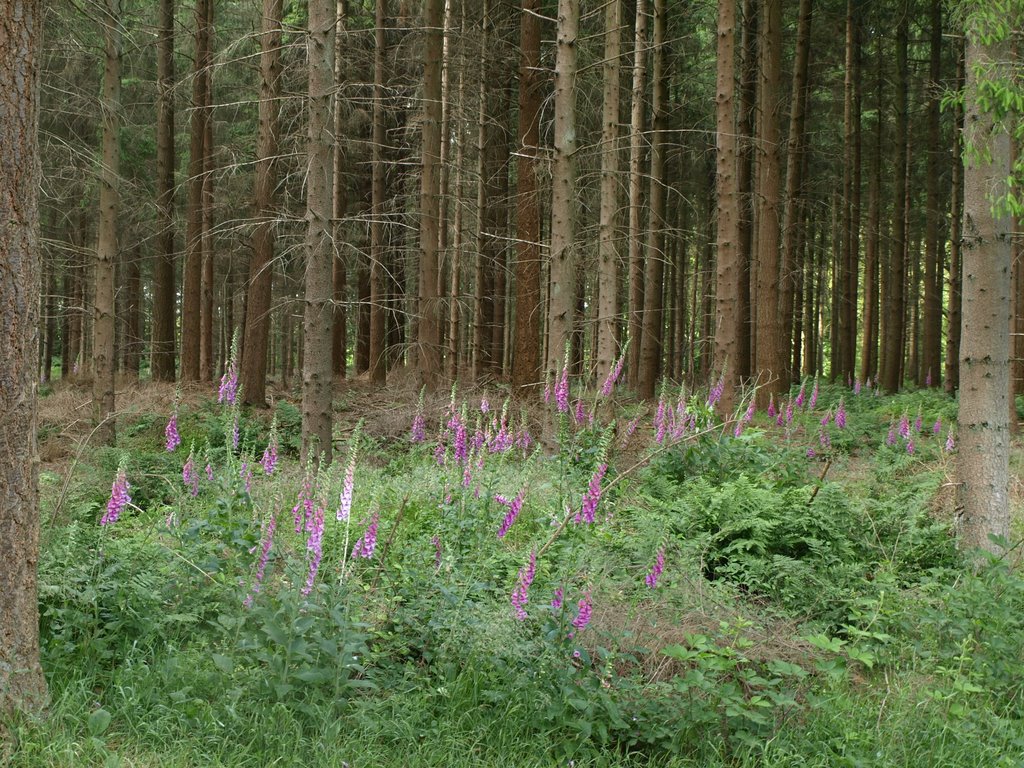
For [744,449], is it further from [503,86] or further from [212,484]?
[503,86]

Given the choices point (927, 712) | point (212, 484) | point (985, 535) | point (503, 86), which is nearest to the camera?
point (927, 712)

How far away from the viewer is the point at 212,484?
5.28 m

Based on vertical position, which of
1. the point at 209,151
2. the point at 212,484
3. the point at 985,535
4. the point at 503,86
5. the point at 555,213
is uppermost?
the point at 503,86

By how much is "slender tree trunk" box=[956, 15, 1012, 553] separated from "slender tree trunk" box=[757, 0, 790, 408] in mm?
7543

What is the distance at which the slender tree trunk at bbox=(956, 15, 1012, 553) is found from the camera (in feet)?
20.3

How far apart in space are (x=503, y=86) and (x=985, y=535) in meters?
15.6

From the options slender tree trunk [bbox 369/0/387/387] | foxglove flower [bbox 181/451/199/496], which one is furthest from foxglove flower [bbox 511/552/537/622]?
slender tree trunk [bbox 369/0/387/387]

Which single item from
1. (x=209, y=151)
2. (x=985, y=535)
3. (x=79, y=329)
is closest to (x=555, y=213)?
(x=985, y=535)

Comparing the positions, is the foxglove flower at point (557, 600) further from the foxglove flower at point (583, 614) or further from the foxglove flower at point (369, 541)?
the foxglove flower at point (369, 541)

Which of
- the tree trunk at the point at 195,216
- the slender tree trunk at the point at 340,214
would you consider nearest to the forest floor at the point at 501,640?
the tree trunk at the point at 195,216

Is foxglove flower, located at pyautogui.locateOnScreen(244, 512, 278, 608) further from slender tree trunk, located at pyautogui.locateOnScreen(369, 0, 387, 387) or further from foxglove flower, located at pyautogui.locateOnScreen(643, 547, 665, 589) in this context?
slender tree trunk, located at pyautogui.locateOnScreen(369, 0, 387, 387)

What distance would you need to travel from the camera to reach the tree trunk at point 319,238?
8.58m

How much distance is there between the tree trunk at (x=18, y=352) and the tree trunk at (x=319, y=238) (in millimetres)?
4990

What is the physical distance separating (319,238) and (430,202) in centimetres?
623
